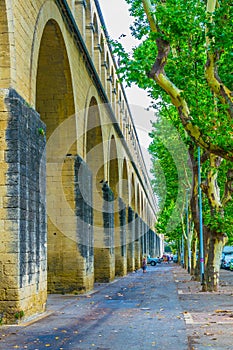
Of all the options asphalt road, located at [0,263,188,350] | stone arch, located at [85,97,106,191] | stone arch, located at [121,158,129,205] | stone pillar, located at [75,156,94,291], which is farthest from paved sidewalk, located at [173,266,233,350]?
stone arch, located at [121,158,129,205]

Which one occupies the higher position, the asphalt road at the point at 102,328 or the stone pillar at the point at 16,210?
the stone pillar at the point at 16,210

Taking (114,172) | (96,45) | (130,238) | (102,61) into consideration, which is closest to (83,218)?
(96,45)

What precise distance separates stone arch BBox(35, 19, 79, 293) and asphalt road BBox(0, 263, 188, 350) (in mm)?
2160

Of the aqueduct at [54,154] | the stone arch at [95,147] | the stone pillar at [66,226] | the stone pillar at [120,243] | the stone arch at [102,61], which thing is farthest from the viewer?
the stone pillar at [120,243]

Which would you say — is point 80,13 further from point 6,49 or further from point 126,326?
point 126,326

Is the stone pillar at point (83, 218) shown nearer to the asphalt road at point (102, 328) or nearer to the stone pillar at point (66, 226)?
the stone pillar at point (66, 226)

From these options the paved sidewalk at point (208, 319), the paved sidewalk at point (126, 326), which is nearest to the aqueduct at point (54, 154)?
the paved sidewalk at point (126, 326)

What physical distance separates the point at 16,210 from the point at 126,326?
3207 millimetres

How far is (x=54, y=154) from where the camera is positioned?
68.9 feet

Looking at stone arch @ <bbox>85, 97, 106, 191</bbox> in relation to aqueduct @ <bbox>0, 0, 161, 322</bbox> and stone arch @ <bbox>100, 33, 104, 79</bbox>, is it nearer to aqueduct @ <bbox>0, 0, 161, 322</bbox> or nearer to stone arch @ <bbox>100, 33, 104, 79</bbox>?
aqueduct @ <bbox>0, 0, 161, 322</bbox>

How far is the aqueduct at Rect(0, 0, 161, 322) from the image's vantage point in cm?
1276

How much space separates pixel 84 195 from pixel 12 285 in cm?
934

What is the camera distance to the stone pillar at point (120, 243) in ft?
127

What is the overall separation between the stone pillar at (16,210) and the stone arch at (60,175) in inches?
268
